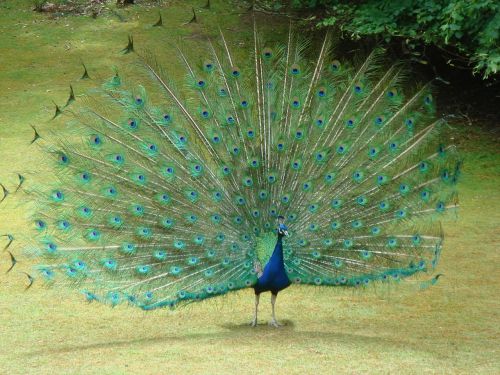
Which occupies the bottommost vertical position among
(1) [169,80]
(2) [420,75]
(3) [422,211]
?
(2) [420,75]

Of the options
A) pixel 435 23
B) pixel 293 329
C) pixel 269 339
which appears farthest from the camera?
pixel 435 23

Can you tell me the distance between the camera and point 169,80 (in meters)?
7.52

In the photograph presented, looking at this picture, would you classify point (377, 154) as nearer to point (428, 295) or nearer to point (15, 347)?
point (428, 295)

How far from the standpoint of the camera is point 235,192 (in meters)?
7.23

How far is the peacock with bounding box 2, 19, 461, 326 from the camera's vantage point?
277 inches

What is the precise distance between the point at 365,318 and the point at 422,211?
104cm

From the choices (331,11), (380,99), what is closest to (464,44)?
(331,11)

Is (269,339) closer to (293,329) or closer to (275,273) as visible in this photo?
(293,329)

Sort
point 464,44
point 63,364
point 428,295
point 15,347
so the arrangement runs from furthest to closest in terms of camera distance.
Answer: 1. point 464,44
2. point 428,295
3. point 15,347
4. point 63,364

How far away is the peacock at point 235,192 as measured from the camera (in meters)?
7.03

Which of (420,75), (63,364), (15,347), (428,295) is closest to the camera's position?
(63,364)

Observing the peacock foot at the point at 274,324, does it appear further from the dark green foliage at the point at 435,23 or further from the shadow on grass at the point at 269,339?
the dark green foliage at the point at 435,23

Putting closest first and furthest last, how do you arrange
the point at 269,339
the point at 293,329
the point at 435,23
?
the point at 269,339 → the point at 293,329 → the point at 435,23

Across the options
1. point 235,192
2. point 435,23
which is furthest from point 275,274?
point 435,23
